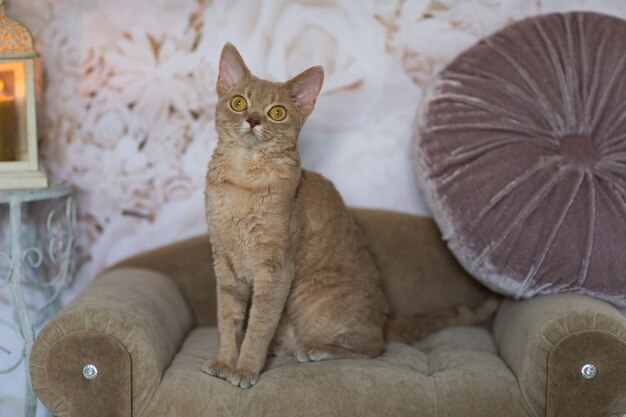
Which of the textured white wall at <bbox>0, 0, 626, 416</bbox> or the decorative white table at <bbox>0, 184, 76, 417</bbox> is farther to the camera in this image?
the textured white wall at <bbox>0, 0, 626, 416</bbox>

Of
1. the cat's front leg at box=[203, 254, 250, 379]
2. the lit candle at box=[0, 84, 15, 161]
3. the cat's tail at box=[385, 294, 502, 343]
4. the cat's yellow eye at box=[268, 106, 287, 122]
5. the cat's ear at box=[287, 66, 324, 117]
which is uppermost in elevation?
the cat's ear at box=[287, 66, 324, 117]

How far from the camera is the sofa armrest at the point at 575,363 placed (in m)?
1.76

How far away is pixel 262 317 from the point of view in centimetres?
194

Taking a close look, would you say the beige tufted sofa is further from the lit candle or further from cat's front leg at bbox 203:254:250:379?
the lit candle

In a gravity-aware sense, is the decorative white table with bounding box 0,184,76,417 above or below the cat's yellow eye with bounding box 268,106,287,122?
below

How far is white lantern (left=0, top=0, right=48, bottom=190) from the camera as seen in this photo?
2.20 m

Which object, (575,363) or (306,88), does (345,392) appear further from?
(306,88)

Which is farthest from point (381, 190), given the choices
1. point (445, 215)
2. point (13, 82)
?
point (13, 82)

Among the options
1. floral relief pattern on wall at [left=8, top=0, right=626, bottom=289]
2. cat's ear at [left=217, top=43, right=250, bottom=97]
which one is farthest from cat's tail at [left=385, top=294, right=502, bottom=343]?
cat's ear at [left=217, top=43, right=250, bottom=97]

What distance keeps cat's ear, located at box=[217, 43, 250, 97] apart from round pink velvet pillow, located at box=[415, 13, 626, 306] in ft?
2.23

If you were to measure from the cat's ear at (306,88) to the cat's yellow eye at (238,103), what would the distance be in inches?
5.4

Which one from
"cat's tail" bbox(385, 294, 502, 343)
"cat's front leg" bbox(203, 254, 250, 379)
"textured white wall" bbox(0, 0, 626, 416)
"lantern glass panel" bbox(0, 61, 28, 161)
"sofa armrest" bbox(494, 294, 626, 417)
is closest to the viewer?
"sofa armrest" bbox(494, 294, 626, 417)

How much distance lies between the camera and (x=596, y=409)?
176 cm

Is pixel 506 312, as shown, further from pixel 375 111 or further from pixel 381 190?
pixel 375 111
